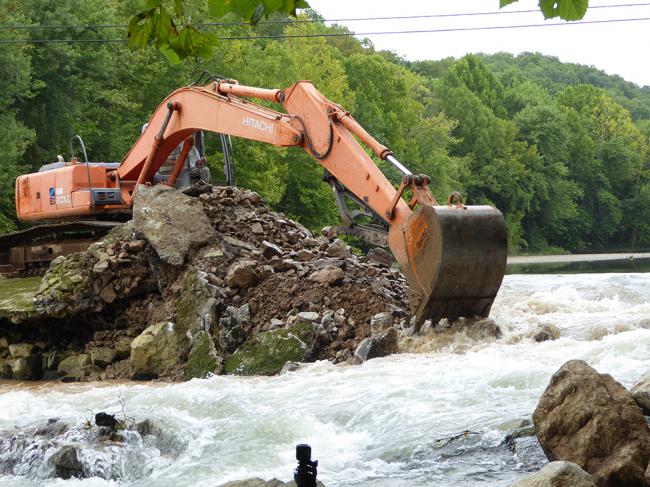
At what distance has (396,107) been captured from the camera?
53.1 m

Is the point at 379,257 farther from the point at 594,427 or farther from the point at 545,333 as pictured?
the point at 594,427

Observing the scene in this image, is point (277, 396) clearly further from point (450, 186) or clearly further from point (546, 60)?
point (546, 60)

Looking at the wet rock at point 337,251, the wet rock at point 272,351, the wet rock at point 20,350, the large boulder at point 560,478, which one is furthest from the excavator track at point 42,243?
the large boulder at point 560,478

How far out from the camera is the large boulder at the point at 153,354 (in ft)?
40.6

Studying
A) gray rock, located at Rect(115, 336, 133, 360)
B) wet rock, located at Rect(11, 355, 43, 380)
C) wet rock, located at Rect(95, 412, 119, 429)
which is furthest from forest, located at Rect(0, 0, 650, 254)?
wet rock, located at Rect(11, 355, 43, 380)

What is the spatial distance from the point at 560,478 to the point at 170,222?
958cm

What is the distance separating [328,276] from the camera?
12969 millimetres

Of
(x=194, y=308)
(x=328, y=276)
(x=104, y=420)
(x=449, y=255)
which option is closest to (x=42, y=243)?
(x=194, y=308)

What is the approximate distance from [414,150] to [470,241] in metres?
43.1

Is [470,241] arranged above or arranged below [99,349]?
above

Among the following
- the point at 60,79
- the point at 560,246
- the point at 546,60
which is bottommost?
the point at 560,246

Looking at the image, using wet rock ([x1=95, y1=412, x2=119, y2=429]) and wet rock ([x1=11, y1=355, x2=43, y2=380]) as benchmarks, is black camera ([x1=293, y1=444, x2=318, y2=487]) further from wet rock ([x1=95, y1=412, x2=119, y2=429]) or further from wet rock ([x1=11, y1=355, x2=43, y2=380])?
wet rock ([x1=11, y1=355, x2=43, y2=380])

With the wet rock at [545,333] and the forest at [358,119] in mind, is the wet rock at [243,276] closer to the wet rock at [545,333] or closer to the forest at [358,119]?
the forest at [358,119]

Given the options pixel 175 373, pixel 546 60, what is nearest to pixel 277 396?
pixel 175 373
